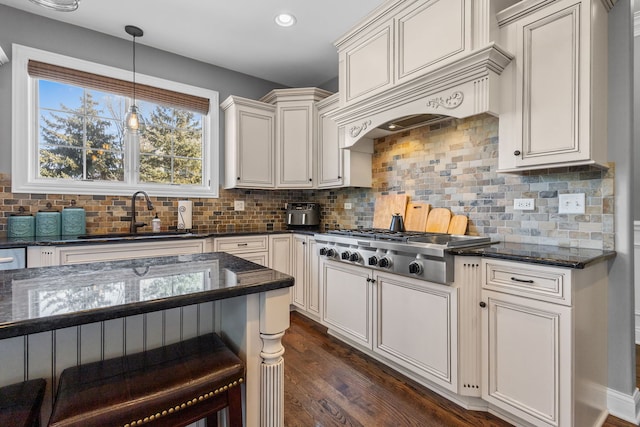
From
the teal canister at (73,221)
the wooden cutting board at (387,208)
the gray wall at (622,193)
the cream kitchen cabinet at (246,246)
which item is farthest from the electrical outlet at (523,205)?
the teal canister at (73,221)

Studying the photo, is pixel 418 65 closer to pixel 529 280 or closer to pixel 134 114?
pixel 529 280

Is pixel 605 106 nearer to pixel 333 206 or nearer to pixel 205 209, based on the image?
pixel 333 206

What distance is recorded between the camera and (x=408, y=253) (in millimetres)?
1933

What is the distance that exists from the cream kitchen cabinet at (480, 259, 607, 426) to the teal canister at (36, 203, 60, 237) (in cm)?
317

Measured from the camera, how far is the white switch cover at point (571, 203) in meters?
1.78

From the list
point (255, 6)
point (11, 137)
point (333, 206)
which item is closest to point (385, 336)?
point (333, 206)

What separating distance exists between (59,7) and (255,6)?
157 cm

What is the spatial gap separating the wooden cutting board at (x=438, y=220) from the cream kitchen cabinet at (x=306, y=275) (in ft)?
3.46

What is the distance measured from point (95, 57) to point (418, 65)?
2.86 meters

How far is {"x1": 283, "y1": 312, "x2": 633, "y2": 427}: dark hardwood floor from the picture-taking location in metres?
1.65

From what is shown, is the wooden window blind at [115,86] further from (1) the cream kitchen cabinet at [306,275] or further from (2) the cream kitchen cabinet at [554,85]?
(2) the cream kitchen cabinet at [554,85]

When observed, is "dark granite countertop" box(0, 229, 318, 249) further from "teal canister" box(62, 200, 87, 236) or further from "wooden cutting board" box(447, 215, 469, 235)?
"wooden cutting board" box(447, 215, 469, 235)

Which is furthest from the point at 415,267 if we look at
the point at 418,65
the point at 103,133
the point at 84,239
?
the point at 103,133

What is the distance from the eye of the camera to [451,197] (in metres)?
2.42
